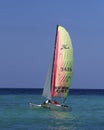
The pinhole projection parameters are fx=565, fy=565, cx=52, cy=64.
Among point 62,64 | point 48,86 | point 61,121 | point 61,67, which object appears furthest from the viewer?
point 48,86

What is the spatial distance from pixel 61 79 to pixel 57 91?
1516 mm

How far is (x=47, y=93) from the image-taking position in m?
58.6

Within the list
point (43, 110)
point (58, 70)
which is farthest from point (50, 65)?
point (43, 110)

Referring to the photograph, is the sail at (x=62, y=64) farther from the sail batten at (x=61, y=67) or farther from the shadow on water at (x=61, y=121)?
the shadow on water at (x=61, y=121)

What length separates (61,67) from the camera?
57062mm

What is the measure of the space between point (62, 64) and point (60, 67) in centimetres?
46

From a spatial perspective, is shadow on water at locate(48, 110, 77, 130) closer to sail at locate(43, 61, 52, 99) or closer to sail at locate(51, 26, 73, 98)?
sail at locate(43, 61, 52, 99)

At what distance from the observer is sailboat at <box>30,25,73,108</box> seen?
185 feet

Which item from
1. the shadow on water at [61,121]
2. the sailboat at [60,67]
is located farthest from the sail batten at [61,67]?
the shadow on water at [61,121]

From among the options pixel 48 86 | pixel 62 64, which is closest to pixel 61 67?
pixel 62 64

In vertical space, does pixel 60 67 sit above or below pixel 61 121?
above

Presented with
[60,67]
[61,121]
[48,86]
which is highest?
[60,67]

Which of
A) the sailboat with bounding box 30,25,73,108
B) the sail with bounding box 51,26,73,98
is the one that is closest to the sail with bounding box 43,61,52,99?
the sailboat with bounding box 30,25,73,108

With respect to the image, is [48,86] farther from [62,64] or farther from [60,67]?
[62,64]
